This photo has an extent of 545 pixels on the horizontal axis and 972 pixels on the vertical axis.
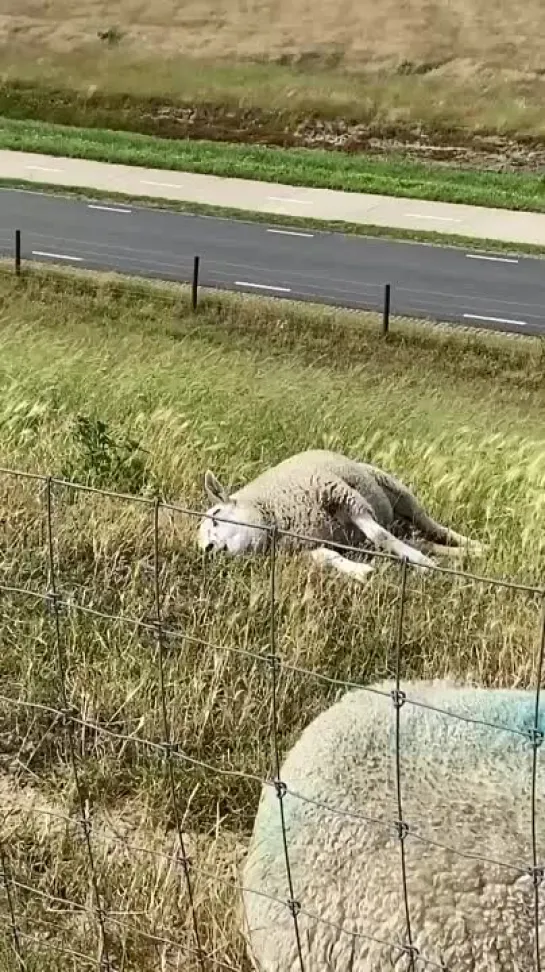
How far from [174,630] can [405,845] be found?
217 cm

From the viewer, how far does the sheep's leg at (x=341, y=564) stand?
6816mm

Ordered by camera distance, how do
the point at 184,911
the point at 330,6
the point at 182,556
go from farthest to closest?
1. the point at 330,6
2. the point at 182,556
3. the point at 184,911

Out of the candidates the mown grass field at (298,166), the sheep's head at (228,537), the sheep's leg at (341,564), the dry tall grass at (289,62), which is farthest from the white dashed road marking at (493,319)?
the sheep's leg at (341,564)

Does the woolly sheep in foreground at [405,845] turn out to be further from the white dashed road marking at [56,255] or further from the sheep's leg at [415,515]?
the white dashed road marking at [56,255]

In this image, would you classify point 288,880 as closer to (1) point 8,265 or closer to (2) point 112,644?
(2) point 112,644

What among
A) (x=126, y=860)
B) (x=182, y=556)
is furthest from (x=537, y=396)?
(x=126, y=860)

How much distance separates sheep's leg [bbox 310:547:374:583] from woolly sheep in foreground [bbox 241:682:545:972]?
2.44 meters

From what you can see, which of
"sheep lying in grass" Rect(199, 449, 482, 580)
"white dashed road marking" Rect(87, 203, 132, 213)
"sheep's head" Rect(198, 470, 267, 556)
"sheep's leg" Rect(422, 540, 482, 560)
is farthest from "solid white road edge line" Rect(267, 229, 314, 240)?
"sheep's head" Rect(198, 470, 267, 556)

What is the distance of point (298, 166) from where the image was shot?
33.8m

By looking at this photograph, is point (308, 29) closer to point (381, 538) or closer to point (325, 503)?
point (325, 503)

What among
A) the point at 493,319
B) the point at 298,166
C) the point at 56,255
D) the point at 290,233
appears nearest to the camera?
the point at 493,319

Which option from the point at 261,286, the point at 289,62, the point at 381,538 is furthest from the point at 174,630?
the point at 289,62

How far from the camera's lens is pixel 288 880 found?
3.91 metres

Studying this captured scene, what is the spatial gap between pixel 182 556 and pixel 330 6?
37.7m
